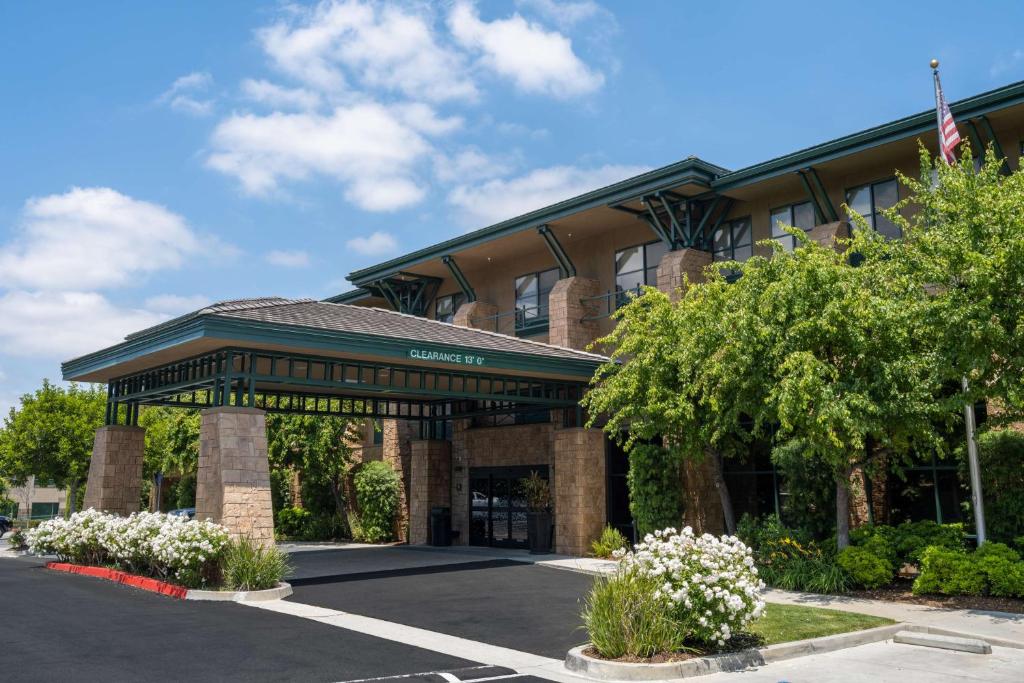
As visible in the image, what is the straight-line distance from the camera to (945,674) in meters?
10.1

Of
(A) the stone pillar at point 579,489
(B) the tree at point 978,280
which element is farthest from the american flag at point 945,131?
(A) the stone pillar at point 579,489

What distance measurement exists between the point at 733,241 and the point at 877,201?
4.51 metres

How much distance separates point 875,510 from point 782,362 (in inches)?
263

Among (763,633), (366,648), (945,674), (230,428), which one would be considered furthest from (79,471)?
(945,674)

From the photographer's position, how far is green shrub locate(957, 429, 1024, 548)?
16938 millimetres

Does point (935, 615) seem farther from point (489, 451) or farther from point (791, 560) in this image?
point (489, 451)

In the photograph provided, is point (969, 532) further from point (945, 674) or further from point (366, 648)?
point (366, 648)

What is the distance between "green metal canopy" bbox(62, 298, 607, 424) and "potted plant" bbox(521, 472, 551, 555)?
254 cm

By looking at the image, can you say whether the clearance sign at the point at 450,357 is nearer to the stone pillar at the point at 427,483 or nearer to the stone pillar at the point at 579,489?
the stone pillar at the point at 579,489

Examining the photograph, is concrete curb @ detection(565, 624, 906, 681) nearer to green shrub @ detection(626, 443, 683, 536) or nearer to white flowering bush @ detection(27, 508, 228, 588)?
white flowering bush @ detection(27, 508, 228, 588)

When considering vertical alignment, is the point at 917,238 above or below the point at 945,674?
above

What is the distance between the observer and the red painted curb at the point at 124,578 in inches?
647

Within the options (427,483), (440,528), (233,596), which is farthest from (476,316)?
(233,596)

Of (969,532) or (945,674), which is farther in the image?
(969,532)
